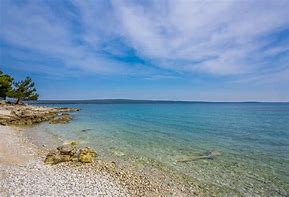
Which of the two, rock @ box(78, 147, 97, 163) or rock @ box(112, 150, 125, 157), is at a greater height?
rock @ box(78, 147, 97, 163)

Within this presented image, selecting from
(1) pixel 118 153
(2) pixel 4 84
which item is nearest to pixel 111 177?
(1) pixel 118 153

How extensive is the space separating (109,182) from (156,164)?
192 inches

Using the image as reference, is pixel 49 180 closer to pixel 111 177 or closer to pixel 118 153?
pixel 111 177

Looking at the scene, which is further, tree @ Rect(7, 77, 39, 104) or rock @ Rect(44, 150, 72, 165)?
tree @ Rect(7, 77, 39, 104)

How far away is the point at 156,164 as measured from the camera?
15.3 m

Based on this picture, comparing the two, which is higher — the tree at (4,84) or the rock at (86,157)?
the tree at (4,84)

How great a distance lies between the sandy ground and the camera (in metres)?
9.17

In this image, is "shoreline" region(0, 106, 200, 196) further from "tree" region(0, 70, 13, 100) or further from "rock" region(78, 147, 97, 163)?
"tree" region(0, 70, 13, 100)

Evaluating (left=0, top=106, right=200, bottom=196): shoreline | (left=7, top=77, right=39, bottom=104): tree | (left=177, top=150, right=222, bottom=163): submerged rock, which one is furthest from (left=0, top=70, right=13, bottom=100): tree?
(left=177, top=150, right=222, bottom=163): submerged rock

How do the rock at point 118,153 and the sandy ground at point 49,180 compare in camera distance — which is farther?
the rock at point 118,153

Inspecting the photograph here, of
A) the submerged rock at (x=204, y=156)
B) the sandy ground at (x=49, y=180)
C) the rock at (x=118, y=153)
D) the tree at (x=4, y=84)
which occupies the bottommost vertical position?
the rock at (x=118, y=153)

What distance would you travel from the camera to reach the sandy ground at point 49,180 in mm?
9172

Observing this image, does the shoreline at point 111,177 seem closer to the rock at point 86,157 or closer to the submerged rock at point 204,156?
the rock at point 86,157

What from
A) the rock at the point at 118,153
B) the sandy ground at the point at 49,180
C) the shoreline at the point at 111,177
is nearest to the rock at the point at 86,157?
the shoreline at the point at 111,177
